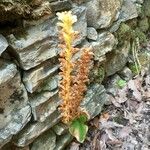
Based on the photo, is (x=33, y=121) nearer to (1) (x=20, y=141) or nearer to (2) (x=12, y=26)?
(1) (x=20, y=141)

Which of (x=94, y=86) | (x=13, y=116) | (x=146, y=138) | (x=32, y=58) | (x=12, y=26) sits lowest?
(x=146, y=138)

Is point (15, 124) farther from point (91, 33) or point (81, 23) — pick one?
point (91, 33)

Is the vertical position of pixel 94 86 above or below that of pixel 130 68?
above

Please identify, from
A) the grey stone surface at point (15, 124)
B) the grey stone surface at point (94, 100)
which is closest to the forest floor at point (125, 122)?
the grey stone surface at point (94, 100)

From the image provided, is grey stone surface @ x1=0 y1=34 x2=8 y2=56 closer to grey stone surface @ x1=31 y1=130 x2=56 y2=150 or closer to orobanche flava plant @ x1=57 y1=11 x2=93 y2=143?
orobanche flava plant @ x1=57 y1=11 x2=93 y2=143

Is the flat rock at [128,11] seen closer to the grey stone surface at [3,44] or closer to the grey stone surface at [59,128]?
the grey stone surface at [59,128]

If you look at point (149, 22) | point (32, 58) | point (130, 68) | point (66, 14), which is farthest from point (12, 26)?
point (149, 22)
